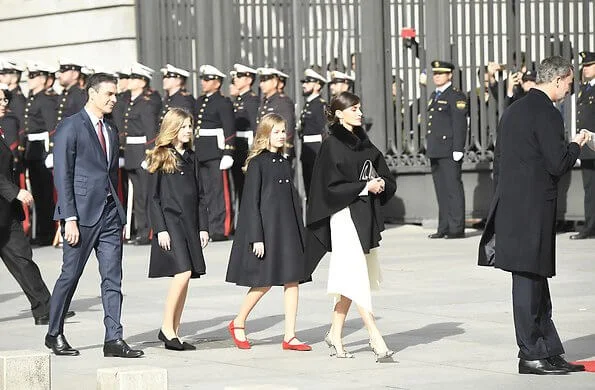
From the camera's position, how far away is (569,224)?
793 inches

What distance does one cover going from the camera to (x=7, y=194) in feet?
41.5

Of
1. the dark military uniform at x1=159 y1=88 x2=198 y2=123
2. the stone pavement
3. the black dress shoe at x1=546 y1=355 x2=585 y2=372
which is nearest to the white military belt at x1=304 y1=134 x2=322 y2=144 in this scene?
the dark military uniform at x1=159 y1=88 x2=198 y2=123

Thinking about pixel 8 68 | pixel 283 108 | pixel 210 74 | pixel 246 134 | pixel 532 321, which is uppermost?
pixel 8 68

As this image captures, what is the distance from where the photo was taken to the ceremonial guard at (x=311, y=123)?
67.2 feet

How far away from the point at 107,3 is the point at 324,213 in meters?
14.2

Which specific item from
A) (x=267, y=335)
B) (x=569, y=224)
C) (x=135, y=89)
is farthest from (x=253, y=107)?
(x=267, y=335)

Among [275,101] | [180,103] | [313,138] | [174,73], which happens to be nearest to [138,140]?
[180,103]

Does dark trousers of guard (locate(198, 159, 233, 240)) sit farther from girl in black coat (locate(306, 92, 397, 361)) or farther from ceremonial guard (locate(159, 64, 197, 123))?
girl in black coat (locate(306, 92, 397, 361))

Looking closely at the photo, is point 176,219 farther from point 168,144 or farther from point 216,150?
point 216,150

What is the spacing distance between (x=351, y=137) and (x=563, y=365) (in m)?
2.05

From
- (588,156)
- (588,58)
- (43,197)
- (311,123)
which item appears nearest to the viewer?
(588,156)

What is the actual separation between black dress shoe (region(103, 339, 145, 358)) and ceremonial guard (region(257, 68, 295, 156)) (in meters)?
8.87

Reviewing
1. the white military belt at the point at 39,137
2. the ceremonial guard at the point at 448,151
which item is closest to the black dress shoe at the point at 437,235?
the ceremonial guard at the point at 448,151

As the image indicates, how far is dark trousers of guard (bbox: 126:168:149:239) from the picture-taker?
794 inches
